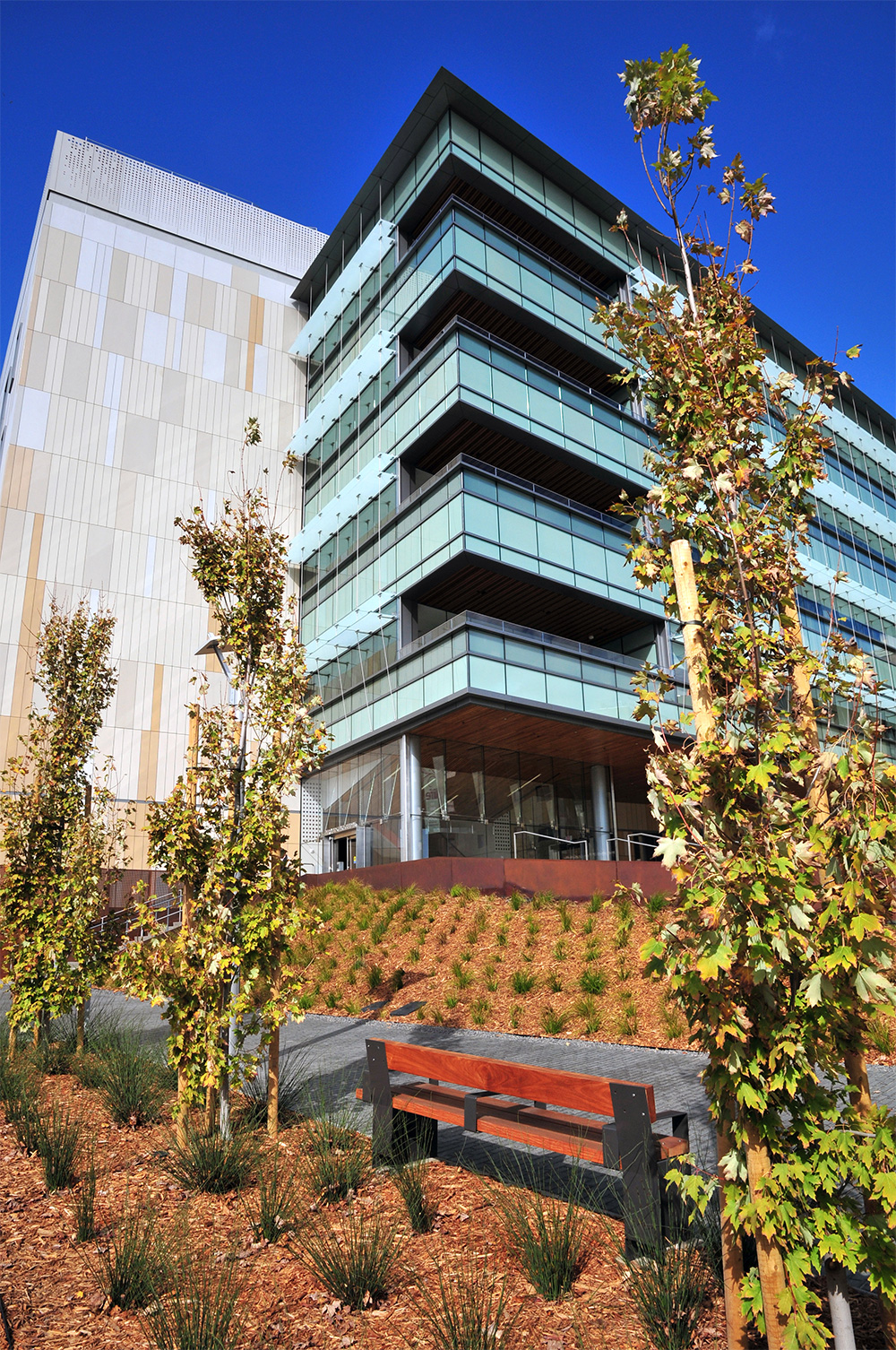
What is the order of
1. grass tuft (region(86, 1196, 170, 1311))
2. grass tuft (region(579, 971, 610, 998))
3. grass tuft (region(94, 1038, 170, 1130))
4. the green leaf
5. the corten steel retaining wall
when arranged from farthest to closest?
the corten steel retaining wall
grass tuft (region(579, 971, 610, 998))
grass tuft (region(94, 1038, 170, 1130))
grass tuft (region(86, 1196, 170, 1311))
the green leaf

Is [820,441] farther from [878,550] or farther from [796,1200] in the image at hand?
[878,550]

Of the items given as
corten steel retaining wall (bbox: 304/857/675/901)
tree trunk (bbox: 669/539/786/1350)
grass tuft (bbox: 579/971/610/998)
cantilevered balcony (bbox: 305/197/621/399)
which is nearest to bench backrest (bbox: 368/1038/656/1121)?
tree trunk (bbox: 669/539/786/1350)

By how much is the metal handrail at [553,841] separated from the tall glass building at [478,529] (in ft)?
0.35

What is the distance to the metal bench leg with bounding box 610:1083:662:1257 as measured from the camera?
4.45 metres

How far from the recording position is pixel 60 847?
38.8 feet

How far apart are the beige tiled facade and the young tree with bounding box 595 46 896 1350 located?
31.5m

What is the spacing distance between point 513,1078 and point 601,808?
24.0m

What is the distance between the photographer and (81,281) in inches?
1468

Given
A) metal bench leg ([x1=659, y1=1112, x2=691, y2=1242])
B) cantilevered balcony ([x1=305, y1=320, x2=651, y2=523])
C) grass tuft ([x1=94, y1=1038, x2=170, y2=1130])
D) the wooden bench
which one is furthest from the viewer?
cantilevered balcony ([x1=305, y1=320, x2=651, y2=523])

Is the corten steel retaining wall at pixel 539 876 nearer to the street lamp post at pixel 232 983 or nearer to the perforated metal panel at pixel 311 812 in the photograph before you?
the street lamp post at pixel 232 983

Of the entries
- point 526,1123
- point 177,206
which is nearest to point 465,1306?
point 526,1123

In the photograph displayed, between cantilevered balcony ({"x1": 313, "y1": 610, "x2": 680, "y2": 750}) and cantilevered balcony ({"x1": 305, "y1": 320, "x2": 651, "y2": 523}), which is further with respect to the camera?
cantilevered balcony ({"x1": 305, "y1": 320, "x2": 651, "y2": 523})

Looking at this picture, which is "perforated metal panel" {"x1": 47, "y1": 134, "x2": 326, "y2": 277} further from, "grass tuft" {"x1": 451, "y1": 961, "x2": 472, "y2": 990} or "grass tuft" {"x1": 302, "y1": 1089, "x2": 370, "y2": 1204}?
"grass tuft" {"x1": 302, "y1": 1089, "x2": 370, "y2": 1204}

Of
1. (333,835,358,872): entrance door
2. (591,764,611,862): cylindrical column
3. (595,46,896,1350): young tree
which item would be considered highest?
(591,764,611,862): cylindrical column
